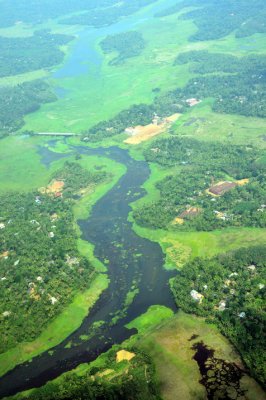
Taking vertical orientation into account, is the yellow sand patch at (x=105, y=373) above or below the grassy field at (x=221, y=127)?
below

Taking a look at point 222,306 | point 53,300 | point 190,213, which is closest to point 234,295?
point 222,306

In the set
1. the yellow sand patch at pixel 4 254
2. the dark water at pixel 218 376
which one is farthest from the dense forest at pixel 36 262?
the dark water at pixel 218 376

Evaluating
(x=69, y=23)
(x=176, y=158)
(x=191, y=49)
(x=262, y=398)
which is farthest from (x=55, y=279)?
(x=69, y=23)

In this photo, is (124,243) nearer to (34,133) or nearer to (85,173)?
(85,173)

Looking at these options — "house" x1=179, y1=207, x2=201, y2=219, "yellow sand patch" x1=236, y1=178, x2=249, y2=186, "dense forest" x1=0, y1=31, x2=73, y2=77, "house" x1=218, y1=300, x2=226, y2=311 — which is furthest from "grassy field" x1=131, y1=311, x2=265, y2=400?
"dense forest" x1=0, y1=31, x2=73, y2=77

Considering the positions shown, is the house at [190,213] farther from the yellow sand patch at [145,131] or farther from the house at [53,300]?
the yellow sand patch at [145,131]

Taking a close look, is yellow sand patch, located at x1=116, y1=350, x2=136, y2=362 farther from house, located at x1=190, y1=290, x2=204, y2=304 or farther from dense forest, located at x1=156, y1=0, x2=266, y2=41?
dense forest, located at x1=156, y1=0, x2=266, y2=41

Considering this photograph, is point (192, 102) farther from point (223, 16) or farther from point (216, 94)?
point (223, 16)
